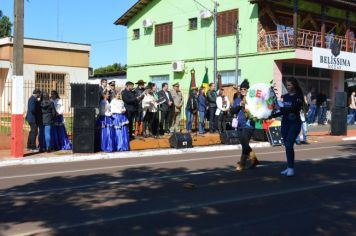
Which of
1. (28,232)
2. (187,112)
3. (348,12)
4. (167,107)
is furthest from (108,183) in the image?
(348,12)

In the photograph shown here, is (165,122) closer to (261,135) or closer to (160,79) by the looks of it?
(261,135)

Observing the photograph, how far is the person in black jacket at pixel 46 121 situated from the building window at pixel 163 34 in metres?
19.6

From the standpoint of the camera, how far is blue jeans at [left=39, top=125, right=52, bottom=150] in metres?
Result: 14.8

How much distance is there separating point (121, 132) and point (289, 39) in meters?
14.7

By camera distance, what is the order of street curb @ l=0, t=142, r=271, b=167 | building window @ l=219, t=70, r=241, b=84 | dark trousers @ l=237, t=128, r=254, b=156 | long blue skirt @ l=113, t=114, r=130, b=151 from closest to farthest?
dark trousers @ l=237, t=128, r=254, b=156 → street curb @ l=0, t=142, r=271, b=167 → long blue skirt @ l=113, t=114, r=130, b=151 → building window @ l=219, t=70, r=241, b=84

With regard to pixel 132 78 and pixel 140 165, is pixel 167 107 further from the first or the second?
A: pixel 132 78

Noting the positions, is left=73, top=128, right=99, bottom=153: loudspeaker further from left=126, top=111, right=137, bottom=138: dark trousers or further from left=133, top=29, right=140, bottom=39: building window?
left=133, top=29, right=140, bottom=39: building window

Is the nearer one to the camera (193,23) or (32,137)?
(32,137)

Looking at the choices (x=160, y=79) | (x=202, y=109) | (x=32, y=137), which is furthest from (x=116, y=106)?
(x=160, y=79)

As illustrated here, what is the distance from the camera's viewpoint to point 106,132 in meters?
15.2

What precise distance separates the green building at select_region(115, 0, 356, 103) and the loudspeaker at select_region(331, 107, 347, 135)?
16.6 ft

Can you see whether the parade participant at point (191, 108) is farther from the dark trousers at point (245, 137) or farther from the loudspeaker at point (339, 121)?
the dark trousers at point (245, 137)

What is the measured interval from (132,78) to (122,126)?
70.7 ft

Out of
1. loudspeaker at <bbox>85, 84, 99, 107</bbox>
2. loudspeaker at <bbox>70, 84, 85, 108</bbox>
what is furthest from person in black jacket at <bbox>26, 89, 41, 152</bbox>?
loudspeaker at <bbox>85, 84, 99, 107</bbox>
